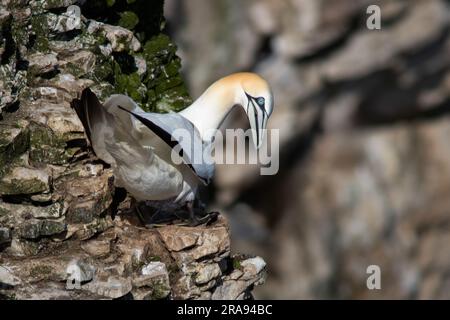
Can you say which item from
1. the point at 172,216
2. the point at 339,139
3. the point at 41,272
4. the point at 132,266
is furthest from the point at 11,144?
the point at 339,139

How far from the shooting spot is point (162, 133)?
626 cm

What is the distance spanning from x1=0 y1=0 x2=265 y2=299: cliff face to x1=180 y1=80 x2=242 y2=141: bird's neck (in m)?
0.43

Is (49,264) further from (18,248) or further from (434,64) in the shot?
(434,64)

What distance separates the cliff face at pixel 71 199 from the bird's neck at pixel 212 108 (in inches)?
16.8

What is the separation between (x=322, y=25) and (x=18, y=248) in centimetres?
1221

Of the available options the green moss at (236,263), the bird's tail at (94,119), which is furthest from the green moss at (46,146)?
the green moss at (236,263)

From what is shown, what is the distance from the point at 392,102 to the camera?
753 inches

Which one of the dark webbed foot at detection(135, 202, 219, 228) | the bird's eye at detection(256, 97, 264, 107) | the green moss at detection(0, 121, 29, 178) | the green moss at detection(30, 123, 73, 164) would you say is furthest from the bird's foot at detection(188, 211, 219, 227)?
the green moss at detection(0, 121, 29, 178)

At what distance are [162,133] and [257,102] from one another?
1.20 metres

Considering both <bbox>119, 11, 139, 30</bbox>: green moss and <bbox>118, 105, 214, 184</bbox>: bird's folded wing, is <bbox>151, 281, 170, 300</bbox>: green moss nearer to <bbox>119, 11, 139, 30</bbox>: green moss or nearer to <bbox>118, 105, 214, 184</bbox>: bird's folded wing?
<bbox>118, 105, 214, 184</bbox>: bird's folded wing

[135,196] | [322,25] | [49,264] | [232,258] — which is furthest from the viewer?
[322,25]

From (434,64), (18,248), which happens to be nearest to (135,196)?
(18,248)

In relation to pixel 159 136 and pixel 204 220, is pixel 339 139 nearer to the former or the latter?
pixel 204 220

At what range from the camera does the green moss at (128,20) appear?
769cm
